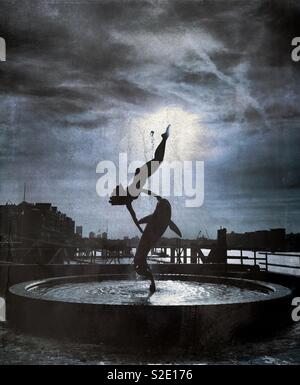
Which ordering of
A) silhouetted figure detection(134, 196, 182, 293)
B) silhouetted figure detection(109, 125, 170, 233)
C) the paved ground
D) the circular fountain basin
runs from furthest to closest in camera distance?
silhouetted figure detection(134, 196, 182, 293), silhouetted figure detection(109, 125, 170, 233), the circular fountain basin, the paved ground

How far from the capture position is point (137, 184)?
8148 mm

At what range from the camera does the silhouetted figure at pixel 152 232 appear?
26.3ft

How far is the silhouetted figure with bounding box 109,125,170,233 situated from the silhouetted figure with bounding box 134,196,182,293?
0.94 ft

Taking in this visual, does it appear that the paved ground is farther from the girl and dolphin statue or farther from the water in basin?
the girl and dolphin statue

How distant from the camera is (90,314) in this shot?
5707mm

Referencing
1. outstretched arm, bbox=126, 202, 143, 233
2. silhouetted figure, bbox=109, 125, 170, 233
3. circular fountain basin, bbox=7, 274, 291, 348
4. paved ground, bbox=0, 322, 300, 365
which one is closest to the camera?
paved ground, bbox=0, 322, 300, 365

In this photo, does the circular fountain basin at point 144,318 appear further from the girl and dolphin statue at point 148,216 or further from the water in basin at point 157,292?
the girl and dolphin statue at point 148,216

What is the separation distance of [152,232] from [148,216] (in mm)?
407

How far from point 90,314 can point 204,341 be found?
5.64 ft

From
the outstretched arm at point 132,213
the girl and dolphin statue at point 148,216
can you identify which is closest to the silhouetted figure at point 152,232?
the girl and dolphin statue at point 148,216

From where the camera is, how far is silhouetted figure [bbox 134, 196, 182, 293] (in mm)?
8023

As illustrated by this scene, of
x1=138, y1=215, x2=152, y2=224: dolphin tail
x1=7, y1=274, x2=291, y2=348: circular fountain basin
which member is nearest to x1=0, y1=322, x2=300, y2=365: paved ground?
x1=7, y1=274, x2=291, y2=348: circular fountain basin

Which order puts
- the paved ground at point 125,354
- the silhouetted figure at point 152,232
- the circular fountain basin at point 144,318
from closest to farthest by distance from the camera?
the paved ground at point 125,354 → the circular fountain basin at point 144,318 → the silhouetted figure at point 152,232
